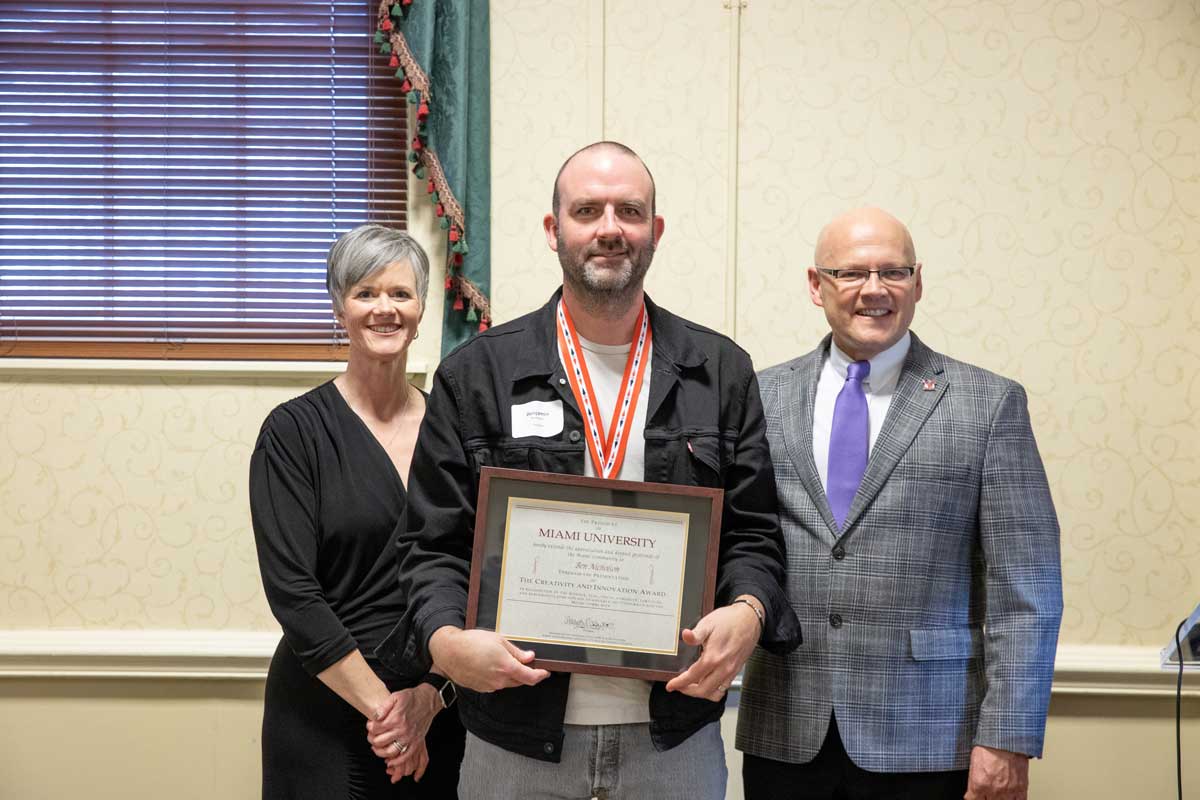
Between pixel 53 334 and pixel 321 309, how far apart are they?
826 mm

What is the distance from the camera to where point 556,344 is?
1.75 meters

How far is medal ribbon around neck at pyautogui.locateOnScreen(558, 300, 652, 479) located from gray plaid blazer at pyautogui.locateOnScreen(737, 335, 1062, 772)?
0.37 meters

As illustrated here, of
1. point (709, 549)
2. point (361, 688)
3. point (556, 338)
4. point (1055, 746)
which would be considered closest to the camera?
point (709, 549)

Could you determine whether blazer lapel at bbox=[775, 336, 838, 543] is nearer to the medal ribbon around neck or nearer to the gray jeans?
the medal ribbon around neck

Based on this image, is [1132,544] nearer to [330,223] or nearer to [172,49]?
[330,223]

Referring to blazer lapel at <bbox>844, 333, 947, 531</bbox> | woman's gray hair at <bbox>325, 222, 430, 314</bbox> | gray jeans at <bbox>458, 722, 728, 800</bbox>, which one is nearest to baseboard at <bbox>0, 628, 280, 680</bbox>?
woman's gray hair at <bbox>325, 222, 430, 314</bbox>

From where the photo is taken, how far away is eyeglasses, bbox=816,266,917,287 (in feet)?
6.29

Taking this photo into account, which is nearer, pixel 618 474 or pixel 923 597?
pixel 618 474

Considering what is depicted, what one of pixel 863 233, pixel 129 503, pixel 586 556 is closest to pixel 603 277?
pixel 586 556

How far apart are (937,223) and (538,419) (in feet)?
6.00

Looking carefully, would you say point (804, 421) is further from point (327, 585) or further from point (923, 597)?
point (327, 585)

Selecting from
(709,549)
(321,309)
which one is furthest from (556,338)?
(321,309)

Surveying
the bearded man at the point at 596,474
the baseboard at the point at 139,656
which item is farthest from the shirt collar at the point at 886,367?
the baseboard at the point at 139,656

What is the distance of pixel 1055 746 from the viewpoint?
9.77 ft
